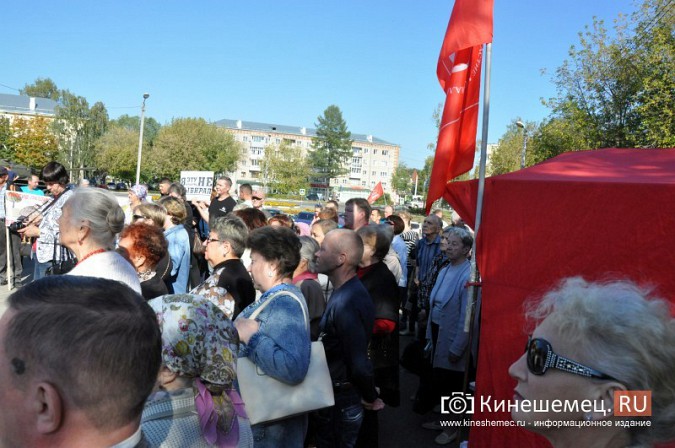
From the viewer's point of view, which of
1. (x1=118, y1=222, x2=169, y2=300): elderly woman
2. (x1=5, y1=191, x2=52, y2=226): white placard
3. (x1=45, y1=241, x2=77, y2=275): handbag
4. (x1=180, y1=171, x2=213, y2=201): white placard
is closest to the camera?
(x1=118, y1=222, x2=169, y2=300): elderly woman

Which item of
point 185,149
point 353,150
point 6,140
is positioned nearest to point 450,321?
point 6,140

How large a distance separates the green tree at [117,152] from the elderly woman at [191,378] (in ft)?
186

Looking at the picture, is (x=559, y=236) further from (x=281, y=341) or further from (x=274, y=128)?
(x=274, y=128)

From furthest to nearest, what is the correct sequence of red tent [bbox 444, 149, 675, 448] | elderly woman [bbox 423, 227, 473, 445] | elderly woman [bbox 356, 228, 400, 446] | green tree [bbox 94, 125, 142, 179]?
green tree [bbox 94, 125, 142, 179], elderly woman [bbox 423, 227, 473, 445], elderly woman [bbox 356, 228, 400, 446], red tent [bbox 444, 149, 675, 448]

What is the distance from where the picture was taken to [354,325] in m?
3.35

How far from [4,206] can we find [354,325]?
8.19m

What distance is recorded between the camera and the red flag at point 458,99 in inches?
157

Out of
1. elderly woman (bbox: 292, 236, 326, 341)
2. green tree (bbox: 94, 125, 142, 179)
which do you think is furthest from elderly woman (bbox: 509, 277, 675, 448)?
green tree (bbox: 94, 125, 142, 179)

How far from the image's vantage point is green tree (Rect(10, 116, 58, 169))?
1854 inches

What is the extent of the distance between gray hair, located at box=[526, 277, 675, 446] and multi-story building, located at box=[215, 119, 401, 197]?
111m

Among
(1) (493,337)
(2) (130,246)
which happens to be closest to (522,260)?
(1) (493,337)

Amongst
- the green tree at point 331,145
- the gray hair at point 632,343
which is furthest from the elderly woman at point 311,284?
the green tree at point 331,145

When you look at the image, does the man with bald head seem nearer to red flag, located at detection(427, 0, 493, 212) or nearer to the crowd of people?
the crowd of people

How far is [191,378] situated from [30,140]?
53.3 m
